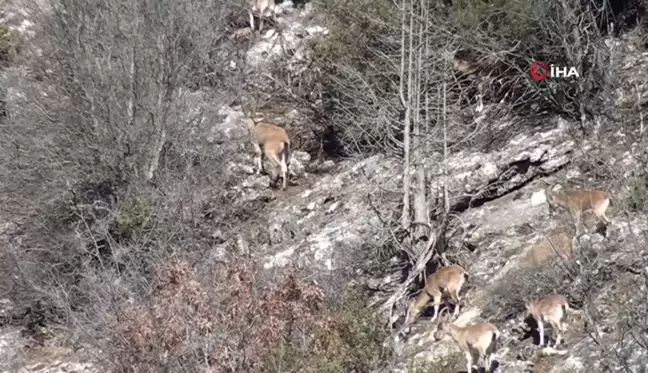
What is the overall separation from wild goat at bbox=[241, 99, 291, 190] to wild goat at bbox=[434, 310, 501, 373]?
277 inches

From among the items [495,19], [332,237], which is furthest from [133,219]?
[495,19]

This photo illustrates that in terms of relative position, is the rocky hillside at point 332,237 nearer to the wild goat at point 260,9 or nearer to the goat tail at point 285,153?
the goat tail at point 285,153

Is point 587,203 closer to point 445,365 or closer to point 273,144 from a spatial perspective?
point 445,365

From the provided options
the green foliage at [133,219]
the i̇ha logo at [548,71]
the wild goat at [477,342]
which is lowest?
the wild goat at [477,342]

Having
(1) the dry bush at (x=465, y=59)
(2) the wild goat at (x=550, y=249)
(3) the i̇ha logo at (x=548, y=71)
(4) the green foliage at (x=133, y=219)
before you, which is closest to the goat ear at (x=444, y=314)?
(2) the wild goat at (x=550, y=249)

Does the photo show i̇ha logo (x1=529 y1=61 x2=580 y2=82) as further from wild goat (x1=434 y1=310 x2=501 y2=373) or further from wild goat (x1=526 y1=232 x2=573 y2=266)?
wild goat (x1=434 y1=310 x2=501 y2=373)

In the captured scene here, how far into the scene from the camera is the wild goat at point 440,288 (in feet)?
41.5

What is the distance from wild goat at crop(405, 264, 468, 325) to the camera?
1266 cm

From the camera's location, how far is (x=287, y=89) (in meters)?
19.7

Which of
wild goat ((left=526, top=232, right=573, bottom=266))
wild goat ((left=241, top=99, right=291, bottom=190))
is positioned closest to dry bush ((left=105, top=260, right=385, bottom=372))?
wild goat ((left=526, top=232, right=573, bottom=266))

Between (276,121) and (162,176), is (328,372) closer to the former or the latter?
(162,176)

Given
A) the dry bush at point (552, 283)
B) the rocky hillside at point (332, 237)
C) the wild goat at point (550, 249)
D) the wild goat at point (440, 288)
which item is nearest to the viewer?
the rocky hillside at point (332, 237)

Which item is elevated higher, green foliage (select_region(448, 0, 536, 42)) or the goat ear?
green foliage (select_region(448, 0, 536, 42))

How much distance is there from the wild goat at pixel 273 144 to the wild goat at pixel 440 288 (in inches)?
206
